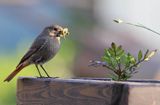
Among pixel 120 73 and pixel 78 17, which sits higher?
pixel 78 17

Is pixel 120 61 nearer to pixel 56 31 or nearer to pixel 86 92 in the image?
pixel 86 92

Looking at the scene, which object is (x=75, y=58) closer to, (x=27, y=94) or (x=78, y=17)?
(x=78, y=17)

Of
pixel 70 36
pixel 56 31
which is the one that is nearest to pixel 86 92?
pixel 56 31

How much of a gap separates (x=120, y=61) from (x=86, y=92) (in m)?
0.36

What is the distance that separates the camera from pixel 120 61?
11.7 feet

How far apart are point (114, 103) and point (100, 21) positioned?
12.7 m

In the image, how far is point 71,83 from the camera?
335 centimetres

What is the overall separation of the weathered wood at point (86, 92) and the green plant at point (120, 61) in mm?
230

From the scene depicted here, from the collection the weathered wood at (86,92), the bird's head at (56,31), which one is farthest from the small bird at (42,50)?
the weathered wood at (86,92)

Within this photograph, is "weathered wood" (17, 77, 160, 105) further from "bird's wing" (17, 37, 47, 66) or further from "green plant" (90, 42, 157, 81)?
"bird's wing" (17, 37, 47, 66)

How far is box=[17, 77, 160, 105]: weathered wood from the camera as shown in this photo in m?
3.14

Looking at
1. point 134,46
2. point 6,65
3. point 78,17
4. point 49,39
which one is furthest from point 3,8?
point 49,39

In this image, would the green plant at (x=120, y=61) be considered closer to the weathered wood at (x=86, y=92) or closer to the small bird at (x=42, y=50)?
the weathered wood at (x=86, y=92)

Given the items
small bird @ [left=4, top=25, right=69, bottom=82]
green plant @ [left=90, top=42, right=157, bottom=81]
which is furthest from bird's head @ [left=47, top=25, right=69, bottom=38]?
green plant @ [left=90, top=42, right=157, bottom=81]
